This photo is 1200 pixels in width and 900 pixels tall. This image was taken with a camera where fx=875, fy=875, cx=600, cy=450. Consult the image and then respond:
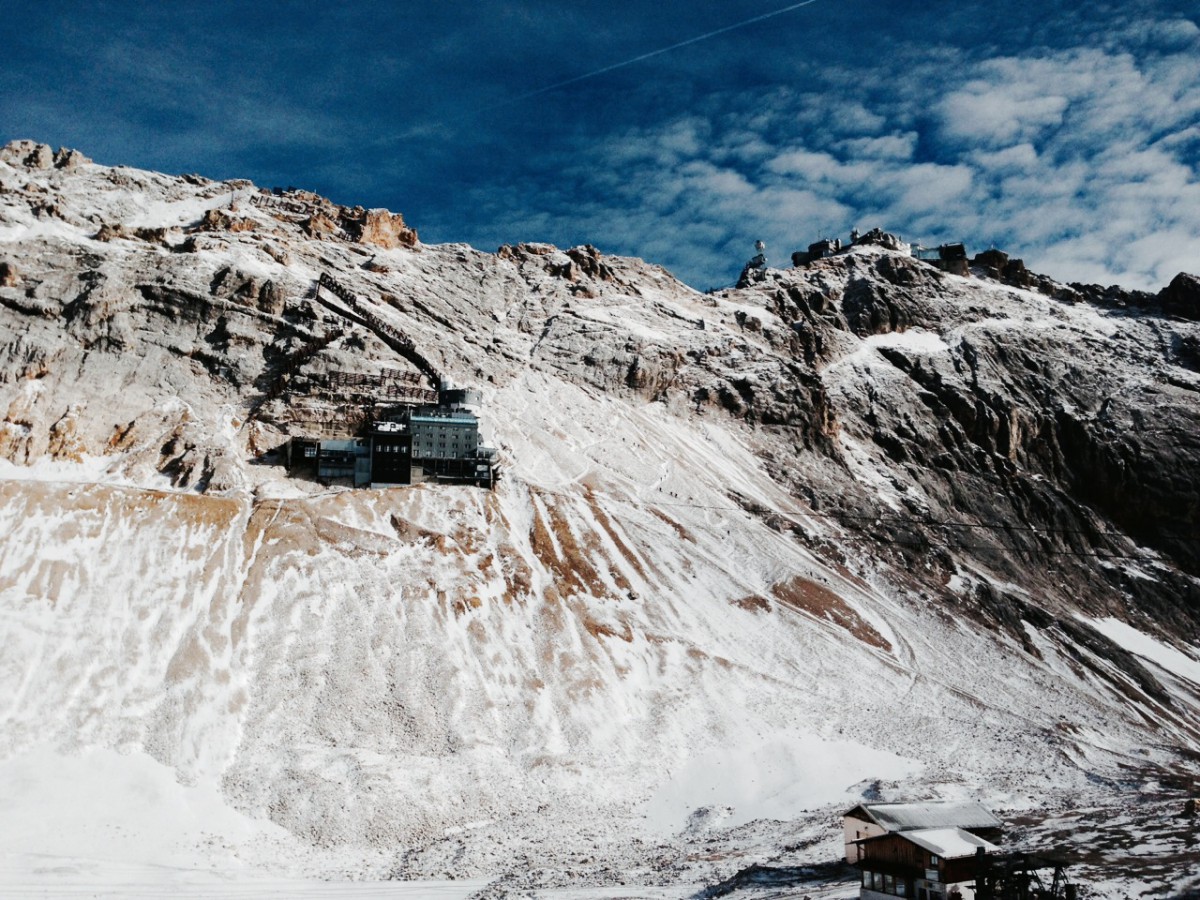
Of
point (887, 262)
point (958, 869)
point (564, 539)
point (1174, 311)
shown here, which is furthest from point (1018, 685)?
point (1174, 311)

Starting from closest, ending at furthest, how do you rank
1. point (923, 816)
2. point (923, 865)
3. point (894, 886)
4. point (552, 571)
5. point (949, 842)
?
point (923, 865)
point (894, 886)
point (949, 842)
point (923, 816)
point (552, 571)

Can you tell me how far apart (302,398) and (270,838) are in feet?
175

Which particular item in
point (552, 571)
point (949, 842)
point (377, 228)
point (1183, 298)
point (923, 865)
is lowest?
Answer: point (923, 865)

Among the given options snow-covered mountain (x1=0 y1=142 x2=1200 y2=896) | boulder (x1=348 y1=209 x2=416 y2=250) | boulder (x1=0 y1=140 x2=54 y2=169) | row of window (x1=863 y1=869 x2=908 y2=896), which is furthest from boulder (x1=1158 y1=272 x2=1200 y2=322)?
boulder (x1=0 y1=140 x2=54 y2=169)

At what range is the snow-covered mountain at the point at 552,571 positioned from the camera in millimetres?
49156

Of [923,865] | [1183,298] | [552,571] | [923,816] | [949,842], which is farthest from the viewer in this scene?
[1183,298]

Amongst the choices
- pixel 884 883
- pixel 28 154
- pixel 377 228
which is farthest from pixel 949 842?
pixel 28 154

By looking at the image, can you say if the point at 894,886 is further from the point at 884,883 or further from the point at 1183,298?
the point at 1183,298

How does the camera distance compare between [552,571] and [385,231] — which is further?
[385,231]

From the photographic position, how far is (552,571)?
251 feet

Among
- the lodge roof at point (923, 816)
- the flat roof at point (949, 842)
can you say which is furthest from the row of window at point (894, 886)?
the lodge roof at point (923, 816)

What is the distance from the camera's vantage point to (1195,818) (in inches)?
1613

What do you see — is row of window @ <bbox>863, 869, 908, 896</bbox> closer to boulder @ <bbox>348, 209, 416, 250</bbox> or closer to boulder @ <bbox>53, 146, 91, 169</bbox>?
boulder @ <bbox>348, 209, 416, 250</bbox>

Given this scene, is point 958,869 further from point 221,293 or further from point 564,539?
point 221,293
